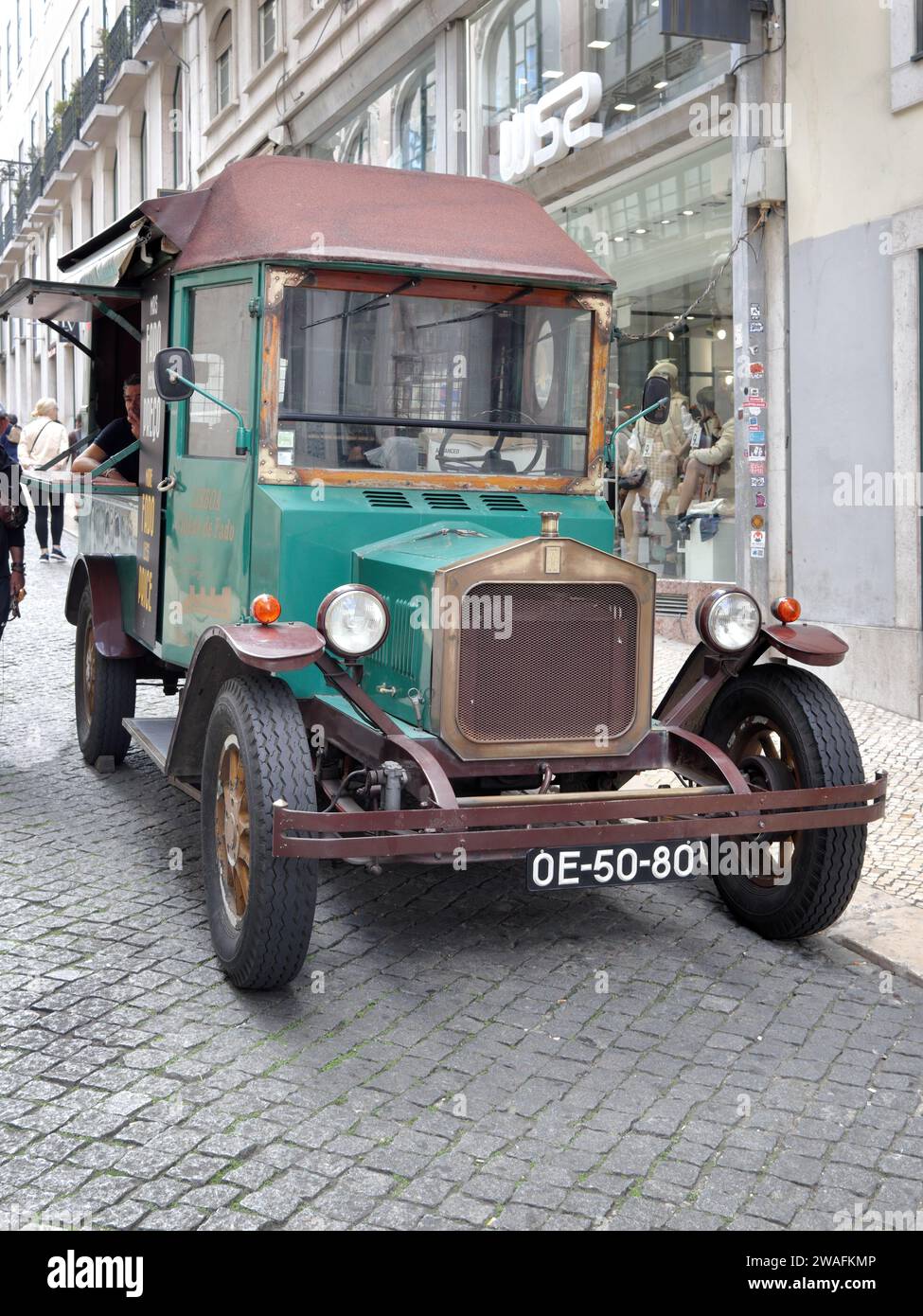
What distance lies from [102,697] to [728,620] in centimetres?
365

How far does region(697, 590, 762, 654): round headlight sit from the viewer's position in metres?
5.08

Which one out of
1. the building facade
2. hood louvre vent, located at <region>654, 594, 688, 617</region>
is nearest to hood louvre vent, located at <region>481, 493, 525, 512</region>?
the building facade

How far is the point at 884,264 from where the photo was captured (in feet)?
30.3

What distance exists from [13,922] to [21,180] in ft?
140

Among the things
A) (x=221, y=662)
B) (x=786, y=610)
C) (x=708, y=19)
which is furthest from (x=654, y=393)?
(x=708, y=19)

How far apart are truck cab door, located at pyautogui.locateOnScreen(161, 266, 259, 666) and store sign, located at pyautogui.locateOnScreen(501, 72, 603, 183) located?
7.78 meters

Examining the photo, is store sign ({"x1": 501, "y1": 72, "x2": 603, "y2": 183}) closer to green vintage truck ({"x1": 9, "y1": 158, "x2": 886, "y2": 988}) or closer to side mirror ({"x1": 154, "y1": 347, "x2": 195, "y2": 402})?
green vintage truck ({"x1": 9, "y1": 158, "x2": 886, "y2": 988})

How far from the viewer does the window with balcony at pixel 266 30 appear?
21.2 meters

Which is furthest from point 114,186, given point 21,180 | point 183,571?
point 183,571

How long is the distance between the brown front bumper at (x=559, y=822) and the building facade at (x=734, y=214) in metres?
2.09

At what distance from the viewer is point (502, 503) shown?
554 cm

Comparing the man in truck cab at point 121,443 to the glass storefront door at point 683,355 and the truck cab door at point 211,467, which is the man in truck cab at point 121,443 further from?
the glass storefront door at point 683,355

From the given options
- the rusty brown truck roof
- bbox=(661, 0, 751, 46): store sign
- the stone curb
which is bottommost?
the stone curb
